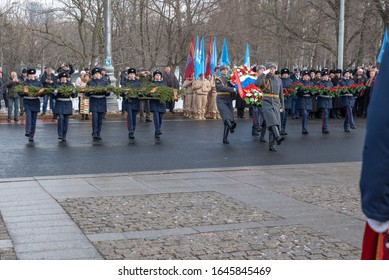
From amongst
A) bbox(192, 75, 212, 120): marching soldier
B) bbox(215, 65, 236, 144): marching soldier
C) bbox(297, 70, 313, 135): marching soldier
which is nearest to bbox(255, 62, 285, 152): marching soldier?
bbox(215, 65, 236, 144): marching soldier

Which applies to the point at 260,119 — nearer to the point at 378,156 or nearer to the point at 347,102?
the point at 347,102

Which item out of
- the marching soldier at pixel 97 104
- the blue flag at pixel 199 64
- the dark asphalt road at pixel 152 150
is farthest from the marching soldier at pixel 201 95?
the marching soldier at pixel 97 104

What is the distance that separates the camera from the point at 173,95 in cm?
1728

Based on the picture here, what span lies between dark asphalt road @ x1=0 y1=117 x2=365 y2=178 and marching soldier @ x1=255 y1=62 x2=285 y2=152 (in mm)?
494

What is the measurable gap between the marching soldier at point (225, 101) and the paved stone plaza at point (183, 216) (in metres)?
4.92

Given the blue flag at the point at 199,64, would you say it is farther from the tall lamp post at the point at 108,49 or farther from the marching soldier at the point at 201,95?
the tall lamp post at the point at 108,49

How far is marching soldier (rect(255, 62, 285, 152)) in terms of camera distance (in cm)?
1505

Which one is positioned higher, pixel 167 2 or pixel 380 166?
pixel 167 2

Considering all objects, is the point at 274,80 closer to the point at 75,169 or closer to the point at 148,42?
the point at 75,169

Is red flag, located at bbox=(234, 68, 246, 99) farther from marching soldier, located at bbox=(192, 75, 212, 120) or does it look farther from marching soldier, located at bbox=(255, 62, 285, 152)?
marching soldier, located at bbox=(192, 75, 212, 120)

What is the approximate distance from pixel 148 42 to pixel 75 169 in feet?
69.9

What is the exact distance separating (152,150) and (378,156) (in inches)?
471

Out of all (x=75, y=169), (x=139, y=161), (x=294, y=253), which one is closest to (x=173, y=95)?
(x=139, y=161)

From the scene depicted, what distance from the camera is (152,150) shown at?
48.3ft
